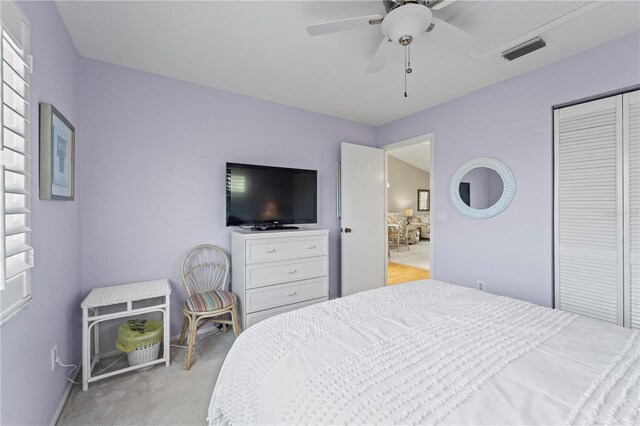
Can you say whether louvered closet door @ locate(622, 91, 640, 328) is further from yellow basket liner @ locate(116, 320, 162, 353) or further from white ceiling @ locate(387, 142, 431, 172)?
white ceiling @ locate(387, 142, 431, 172)

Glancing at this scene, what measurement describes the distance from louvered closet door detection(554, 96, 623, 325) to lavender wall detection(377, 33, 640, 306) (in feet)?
0.26

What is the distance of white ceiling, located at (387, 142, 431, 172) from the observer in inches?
308

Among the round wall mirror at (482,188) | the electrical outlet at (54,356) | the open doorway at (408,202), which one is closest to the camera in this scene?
the electrical outlet at (54,356)

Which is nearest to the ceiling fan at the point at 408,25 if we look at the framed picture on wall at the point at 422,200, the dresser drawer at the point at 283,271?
the dresser drawer at the point at 283,271

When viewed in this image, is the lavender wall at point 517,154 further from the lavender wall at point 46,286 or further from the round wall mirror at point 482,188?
the lavender wall at point 46,286

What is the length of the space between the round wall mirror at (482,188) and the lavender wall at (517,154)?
2.6 inches

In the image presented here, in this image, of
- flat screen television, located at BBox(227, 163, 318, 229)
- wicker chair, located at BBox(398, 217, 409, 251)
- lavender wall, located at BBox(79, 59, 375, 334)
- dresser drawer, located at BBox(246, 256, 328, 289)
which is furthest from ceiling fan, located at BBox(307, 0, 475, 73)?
wicker chair, located at BBox(398, 217, 409, 251)

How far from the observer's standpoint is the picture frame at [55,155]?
1.44 meters

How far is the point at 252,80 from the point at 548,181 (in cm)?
280

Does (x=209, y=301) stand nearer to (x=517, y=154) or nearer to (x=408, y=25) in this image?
(x=408, y=25)

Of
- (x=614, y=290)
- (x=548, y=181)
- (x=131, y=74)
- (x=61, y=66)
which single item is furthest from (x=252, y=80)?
(x=614, y=290)

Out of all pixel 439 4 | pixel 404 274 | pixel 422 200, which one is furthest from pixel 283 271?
pixel 422 200

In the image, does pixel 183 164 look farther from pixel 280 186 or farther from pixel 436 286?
pixel 436 286

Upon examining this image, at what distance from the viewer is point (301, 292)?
274 centimetres
